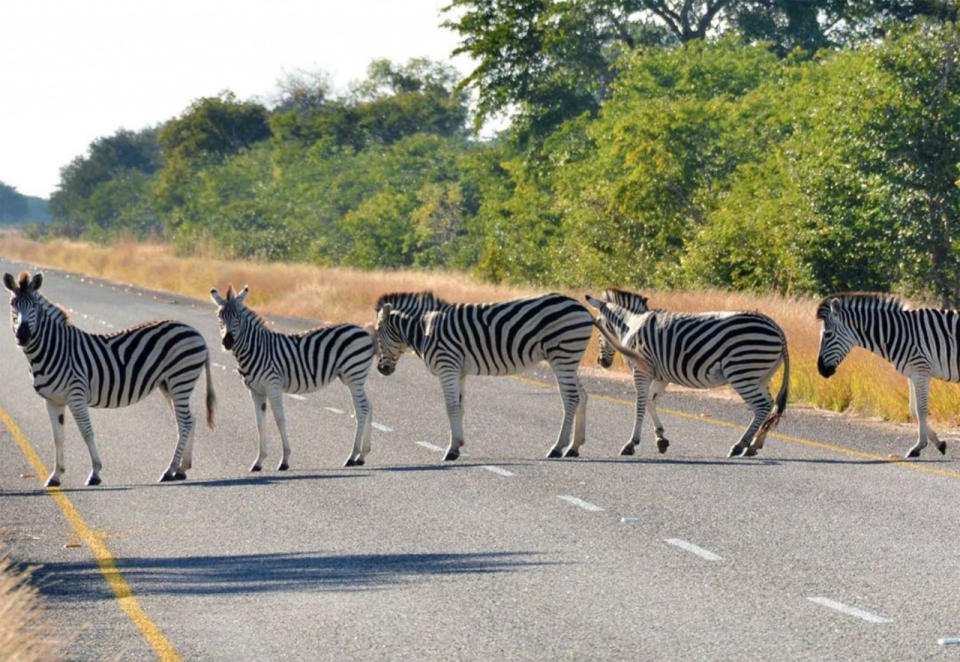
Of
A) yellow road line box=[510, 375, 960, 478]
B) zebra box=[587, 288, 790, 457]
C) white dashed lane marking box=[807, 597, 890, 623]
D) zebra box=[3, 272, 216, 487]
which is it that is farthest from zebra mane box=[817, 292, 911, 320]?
white dashed lane marking box=[807, 597, 890, 623]


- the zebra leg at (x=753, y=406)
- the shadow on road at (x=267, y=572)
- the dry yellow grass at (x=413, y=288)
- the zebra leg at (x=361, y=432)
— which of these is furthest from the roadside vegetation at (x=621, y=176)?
the shadow on road at (x=267, y=572)

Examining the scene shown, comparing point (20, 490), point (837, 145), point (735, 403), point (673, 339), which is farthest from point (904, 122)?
point (20, 490)

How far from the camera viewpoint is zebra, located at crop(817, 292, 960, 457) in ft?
58.5

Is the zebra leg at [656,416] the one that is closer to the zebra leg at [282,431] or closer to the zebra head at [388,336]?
the zebra head at [388,336]

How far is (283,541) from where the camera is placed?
517 inches

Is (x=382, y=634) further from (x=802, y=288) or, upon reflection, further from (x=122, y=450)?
(x=802, y=288)

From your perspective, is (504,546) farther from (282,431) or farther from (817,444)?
(817,444)

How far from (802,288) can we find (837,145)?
144 inches

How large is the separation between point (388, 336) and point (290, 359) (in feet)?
5.11

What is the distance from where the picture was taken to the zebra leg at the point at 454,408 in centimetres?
1791

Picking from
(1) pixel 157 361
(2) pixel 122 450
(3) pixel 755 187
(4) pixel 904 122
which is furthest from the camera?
(3) pixel 755 187

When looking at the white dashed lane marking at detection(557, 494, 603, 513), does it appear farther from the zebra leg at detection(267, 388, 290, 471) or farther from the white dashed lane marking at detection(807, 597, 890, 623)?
the white dashed lane marking at detection(807, 597, 890, 623)

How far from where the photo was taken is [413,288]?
152 feet

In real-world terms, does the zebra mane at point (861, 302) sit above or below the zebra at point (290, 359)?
above
